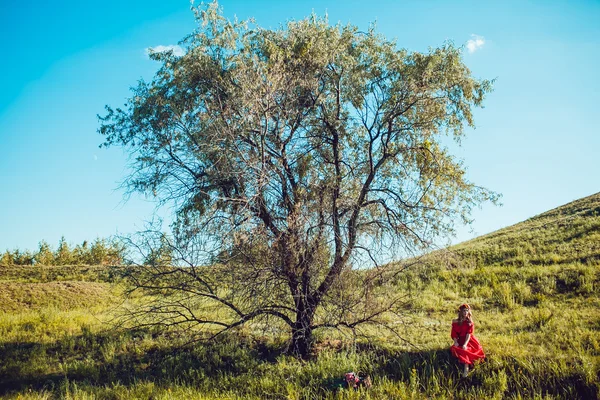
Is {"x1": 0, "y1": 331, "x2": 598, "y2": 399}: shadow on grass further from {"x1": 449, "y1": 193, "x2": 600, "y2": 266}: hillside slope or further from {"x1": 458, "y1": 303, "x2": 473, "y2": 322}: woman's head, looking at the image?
{"x1": 449, "y1": 193, "x2": 600, "y2": 266}: hillside slope

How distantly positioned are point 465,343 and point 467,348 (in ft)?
0.85

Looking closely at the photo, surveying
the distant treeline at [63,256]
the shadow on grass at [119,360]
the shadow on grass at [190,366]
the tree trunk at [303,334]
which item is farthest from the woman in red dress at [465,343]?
the distant treeline at [63,256]

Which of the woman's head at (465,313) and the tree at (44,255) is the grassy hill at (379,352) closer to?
the woman's head at (465,313)

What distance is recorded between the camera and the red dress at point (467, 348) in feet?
27.6

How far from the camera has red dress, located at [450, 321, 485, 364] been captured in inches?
332

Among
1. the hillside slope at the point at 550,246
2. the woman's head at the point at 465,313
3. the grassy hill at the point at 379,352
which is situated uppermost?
the hillside slope at the point at 550,246

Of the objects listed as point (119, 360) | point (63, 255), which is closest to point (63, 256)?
point (63, 255)

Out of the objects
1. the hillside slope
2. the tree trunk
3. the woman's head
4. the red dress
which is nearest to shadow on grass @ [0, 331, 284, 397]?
the tree trunk

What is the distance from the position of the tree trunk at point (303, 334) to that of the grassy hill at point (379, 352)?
421mm

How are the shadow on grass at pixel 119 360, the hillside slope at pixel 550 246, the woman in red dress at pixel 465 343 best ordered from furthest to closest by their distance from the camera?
the hillside slope at pixel 550 246 → the shadow on grass at pixel 119 360 → the woman in red dress at pixel 465 343

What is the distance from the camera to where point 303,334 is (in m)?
10.1

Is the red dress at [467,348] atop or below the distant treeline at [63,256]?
below

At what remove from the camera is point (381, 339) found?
11.4m

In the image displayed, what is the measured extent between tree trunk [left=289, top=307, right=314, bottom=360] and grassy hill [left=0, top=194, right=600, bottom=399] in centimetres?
42
